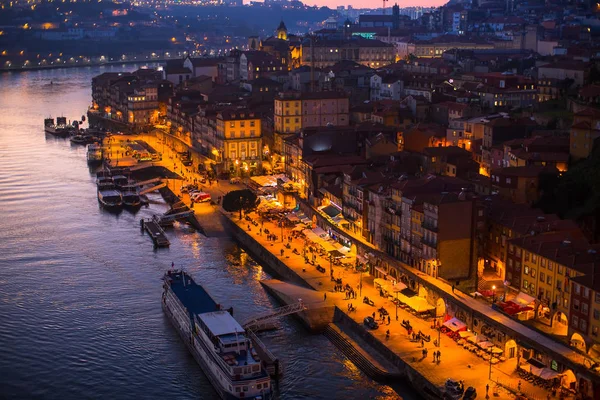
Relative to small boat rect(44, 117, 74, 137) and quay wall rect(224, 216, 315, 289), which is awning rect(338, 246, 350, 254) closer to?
quay wall rect(224, 216, 315, 289)

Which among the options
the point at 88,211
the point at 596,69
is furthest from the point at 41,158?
the point at 596,69

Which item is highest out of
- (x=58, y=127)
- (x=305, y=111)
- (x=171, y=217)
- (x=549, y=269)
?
(x=305, y=111)

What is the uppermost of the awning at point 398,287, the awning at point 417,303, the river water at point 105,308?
the awning at point 398,287

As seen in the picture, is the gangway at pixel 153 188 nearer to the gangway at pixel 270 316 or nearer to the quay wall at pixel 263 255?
the quay wall at pixel 263 255

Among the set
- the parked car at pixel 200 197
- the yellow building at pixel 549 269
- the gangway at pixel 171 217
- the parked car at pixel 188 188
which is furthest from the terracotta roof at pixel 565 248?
the parked car at pixel 188 188

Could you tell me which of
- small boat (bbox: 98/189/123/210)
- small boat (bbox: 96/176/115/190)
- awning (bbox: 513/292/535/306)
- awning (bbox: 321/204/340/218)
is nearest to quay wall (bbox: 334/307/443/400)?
awning (bbox: 513/292/535/306)

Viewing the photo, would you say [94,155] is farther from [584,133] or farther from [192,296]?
[584,133]

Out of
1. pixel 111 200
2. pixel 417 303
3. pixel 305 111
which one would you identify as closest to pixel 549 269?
pixel 417 303
